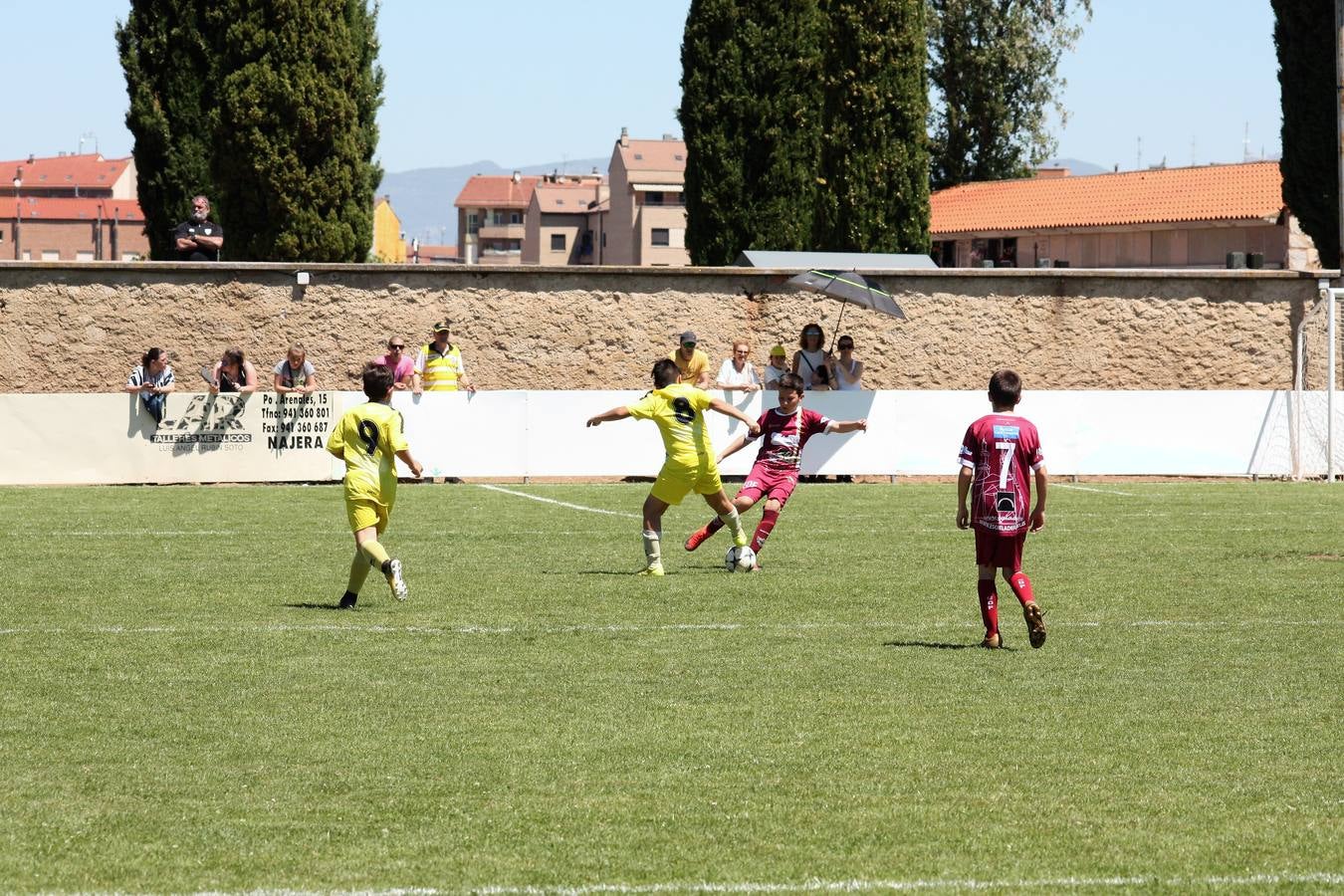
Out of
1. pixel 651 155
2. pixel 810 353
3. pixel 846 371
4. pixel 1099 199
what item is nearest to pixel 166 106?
pixel 810 353

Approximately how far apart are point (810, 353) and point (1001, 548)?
14883mm

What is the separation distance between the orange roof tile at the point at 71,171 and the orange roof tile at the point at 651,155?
6763cm

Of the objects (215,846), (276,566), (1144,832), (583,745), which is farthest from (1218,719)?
→ (276,566)

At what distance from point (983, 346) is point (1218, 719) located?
20.3 metres

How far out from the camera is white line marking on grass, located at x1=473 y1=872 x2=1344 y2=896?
19.5 ft

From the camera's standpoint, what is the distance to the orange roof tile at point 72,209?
168 metres

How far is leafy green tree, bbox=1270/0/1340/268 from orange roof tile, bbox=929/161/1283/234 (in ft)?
111

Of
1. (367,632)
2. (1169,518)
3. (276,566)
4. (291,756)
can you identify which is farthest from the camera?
(1169,518)

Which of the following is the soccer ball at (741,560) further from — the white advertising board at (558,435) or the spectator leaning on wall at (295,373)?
the spectator leaning on wall at (295,373)

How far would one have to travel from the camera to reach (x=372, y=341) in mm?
27391

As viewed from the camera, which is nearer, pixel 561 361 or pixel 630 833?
pixel 630 833

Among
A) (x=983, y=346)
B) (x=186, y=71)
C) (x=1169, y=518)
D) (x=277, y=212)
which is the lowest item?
(x=1169, y=518)

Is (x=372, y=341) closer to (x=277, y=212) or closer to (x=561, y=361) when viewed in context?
(x=561, y=361)

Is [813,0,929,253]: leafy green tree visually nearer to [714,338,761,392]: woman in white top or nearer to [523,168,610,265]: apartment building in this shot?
[714,338,761,392]: woman in white top
